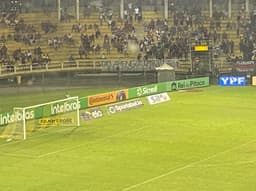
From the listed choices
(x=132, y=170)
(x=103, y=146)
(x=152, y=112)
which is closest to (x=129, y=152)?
(x=103, y=146)

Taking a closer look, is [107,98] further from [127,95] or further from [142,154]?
[142,154]

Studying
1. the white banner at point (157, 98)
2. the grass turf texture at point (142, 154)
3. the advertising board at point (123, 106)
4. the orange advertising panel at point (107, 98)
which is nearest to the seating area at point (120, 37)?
the orange advertising panel at point (107, 98)

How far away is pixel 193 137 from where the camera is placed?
87.4 feet

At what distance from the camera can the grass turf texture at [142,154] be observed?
1859 cm

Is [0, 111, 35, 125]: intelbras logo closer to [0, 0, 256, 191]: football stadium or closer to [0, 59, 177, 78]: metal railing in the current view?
[0, 0, 256, 191]: football stadium

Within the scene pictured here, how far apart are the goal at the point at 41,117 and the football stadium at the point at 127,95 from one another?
0.19ft

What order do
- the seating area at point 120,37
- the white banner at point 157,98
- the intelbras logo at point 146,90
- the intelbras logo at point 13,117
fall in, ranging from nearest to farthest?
the intelbras logo at point 13,117 → the white banner at point 157,98 → the intelbras logo at point 146,90 → the seating area at point 120,37

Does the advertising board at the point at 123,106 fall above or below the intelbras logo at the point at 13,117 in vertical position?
below

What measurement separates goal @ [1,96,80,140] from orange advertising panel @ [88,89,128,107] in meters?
2.45

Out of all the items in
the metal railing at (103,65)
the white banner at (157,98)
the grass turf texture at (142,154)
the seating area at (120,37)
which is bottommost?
the grass turf texture at (142,154)

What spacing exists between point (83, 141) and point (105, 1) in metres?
27.3

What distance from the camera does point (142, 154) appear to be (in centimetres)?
2297

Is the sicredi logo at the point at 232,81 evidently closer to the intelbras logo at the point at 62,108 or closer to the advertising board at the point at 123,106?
the advertising board at the point at 123,106

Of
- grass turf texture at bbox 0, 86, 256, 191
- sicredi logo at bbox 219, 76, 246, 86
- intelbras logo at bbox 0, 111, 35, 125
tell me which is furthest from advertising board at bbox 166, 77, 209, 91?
intelbras logo at bbox 0, 111, 35, 125
